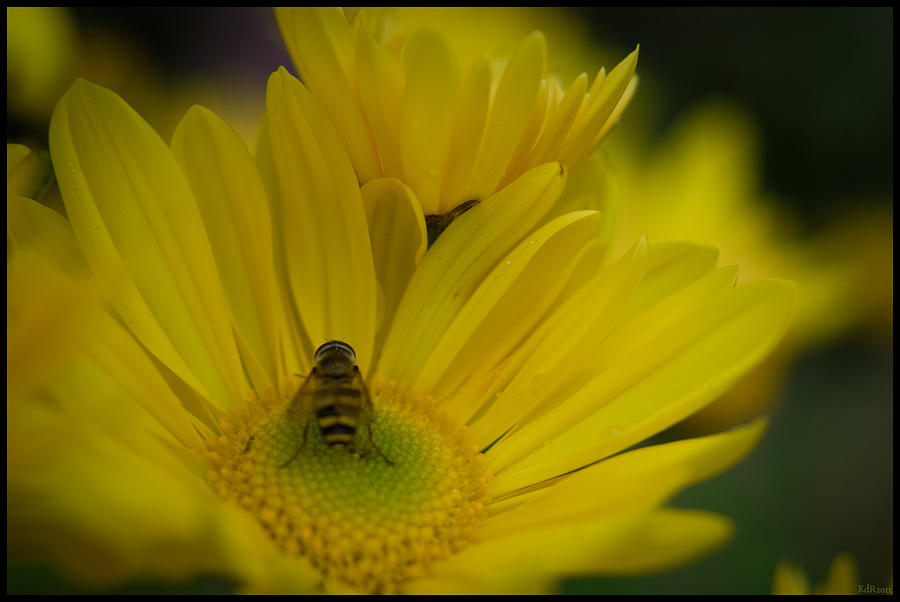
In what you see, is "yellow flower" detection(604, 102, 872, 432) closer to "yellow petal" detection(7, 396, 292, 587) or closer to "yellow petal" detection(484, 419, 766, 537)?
"yellow petal" detection(484, 419, 766, 537)

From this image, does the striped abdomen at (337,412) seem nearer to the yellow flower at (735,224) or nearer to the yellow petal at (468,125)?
the yellow petal at (468,125)

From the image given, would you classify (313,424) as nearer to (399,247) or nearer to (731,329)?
(399,247)

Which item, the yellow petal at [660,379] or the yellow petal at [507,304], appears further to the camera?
the yellow petal at [507,304]

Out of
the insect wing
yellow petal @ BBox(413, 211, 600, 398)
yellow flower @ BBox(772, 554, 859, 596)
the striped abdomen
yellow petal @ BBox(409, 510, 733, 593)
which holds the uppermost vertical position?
yellow petal @ BBox(413, 211, 600, 398)

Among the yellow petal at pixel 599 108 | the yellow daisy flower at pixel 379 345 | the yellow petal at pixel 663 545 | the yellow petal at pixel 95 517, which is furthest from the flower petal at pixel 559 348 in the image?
the yellow petal at pixel 95 517

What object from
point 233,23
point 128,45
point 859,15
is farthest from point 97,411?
point 859,15

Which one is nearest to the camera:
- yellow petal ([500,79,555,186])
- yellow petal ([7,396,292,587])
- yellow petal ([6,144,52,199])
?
yellow petal ([7,396,292,587])

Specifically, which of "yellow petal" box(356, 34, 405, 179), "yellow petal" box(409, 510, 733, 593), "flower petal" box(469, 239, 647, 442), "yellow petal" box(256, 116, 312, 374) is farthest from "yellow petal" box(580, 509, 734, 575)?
"yellow petal" box(256, 116, 312, 374)
